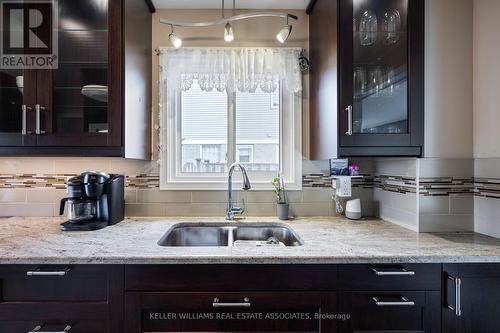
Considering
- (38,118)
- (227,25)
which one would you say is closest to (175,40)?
(227,25)

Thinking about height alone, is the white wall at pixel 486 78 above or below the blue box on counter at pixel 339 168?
above

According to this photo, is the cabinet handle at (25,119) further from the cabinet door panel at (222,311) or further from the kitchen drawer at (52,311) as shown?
the cabinet door panel at (222,311)

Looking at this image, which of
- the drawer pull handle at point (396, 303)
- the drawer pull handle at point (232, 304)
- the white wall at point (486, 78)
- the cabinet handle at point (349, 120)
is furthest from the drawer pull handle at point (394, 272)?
the white wall at point (486, 78)

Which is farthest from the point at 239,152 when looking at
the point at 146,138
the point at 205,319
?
the point at 205,319

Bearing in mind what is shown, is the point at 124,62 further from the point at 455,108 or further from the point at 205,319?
the point at 455,108

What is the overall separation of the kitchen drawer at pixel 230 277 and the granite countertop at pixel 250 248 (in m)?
0.05

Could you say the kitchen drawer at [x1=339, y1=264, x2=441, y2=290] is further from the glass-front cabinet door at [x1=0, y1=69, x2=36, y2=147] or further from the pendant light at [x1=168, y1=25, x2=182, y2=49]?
the glass-front cabinet door at [x1=0, y1=69, x2=36, y2=147]

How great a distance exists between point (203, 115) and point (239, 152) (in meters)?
0.37

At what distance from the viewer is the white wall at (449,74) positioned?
1.44 metres

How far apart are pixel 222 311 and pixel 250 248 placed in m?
0.27

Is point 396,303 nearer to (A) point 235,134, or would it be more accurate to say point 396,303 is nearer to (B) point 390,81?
(B) point 390,81

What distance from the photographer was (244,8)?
185 cm

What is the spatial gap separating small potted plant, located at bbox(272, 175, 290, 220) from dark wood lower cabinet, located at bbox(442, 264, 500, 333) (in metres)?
0.89

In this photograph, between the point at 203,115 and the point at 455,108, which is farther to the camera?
the point at 203,115
